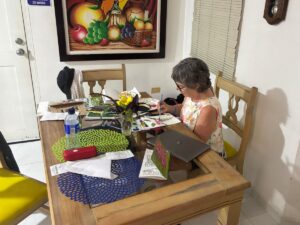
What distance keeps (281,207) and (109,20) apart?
83.0 inches

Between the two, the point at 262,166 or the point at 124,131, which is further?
the point at 262,166

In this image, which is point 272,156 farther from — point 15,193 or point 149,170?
point 15,193

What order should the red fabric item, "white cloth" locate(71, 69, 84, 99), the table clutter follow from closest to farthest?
the table clutter → the red fabric item → "white cloth" locate(71, 69, 84, 99)

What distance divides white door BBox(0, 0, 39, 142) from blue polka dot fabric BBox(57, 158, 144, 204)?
1772 millimetres

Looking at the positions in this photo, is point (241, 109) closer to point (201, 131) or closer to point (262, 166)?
point (262, 166)

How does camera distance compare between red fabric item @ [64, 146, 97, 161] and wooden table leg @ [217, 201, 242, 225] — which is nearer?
wooden table leg @ [217, 201, 242, 225]

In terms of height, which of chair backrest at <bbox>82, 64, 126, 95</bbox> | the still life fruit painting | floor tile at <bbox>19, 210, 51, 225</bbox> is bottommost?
floor tile at <bbox>19, 210, 51, 225</bbox>

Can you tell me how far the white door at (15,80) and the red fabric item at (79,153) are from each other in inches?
65.0

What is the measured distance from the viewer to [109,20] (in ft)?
8.22

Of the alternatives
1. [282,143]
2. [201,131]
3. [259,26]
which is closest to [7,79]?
[201,131]

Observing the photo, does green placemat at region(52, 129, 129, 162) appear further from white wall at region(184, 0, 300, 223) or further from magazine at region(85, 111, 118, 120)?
white wall at region(184, 0, 300, 223)

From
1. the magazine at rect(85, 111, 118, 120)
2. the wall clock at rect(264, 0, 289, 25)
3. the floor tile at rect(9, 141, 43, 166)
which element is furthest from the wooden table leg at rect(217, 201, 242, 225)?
the floor tile at rect(9, 141, 43, 166)

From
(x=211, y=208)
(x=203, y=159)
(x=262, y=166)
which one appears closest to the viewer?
(x=211, y=208)

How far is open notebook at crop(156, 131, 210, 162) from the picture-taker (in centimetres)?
115
